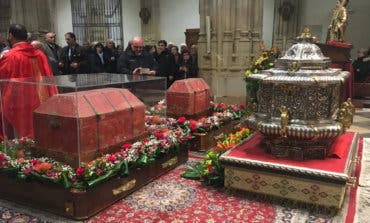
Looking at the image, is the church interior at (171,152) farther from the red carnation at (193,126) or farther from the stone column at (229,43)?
the stone column at (229,43)

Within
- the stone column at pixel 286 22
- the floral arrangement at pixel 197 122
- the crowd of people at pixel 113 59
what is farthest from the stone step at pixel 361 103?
the stone column at pixel 286 22

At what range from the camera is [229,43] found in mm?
7738

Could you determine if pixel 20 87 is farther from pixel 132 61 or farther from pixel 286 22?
pixel 286 22

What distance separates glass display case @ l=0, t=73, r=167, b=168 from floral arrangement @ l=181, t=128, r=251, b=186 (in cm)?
70

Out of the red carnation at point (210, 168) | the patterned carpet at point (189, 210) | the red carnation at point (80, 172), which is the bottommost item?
the patterned carpet at point (189, 210)

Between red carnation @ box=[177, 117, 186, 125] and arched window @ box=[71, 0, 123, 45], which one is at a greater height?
arched window @ box=[71, 0, 123, 45]

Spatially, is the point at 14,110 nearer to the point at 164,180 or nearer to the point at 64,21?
the point at 164,180

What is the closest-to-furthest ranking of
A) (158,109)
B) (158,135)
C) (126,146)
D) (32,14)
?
1. (126,146)
2. (158,135)
3. (158,109)
4. (32,14)

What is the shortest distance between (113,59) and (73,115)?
4.97 meters

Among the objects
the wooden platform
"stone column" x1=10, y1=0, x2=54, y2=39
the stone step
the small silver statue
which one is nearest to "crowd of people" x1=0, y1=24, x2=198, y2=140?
the wooden platform

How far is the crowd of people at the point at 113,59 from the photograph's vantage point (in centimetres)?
595

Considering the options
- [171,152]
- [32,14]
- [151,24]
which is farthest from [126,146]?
[151,24]

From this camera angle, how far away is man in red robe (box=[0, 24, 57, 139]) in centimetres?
357

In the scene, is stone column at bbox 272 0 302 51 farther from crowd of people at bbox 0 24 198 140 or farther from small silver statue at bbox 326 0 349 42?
small silver statue at bbox 326 0 349 42
